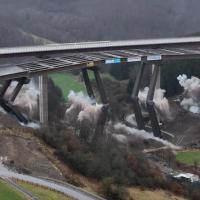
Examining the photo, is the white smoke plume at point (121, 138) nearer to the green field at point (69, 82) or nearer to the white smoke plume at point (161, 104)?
the white smoke plume at point (161, 104)

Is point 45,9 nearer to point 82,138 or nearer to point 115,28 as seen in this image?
point 115,28

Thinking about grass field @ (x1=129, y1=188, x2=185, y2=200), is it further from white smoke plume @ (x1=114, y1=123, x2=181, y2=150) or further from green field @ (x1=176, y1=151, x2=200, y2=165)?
white smoke plume @ (x1=114, y1=123, x2=181, y2=150)

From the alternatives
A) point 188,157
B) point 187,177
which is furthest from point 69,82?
point 187,177

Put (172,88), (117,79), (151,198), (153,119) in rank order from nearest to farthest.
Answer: (151,198) → (153,119) → (172,88) → (117,79)

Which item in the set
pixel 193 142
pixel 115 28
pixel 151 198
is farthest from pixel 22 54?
pixel 115 28

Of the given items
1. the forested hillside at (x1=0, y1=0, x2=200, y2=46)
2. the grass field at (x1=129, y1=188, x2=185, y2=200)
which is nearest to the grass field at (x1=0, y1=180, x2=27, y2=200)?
the grass field at (x1=129, y1=188, x2=185, y2=200)

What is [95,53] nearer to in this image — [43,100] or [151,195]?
[43,100]
